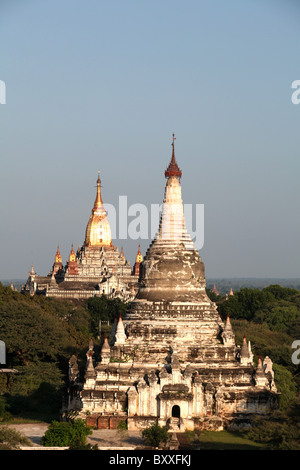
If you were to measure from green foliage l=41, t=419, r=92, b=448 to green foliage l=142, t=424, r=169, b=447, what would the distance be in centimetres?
227

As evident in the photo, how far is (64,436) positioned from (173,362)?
6.87 m

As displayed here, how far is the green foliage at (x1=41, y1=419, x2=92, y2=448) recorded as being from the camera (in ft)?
113

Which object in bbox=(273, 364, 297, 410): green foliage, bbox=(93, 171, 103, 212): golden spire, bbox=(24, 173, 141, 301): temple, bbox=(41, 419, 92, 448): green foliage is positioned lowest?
bbox=(41, 419, 92, 448): green foliage

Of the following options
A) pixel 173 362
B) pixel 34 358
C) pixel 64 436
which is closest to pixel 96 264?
pixel 34 358

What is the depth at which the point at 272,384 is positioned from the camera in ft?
137

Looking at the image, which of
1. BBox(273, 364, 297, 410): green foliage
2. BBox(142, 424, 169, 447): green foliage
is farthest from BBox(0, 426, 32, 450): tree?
BBox(273, 364, 297, 410): green foliage

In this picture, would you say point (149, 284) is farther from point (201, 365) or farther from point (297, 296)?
point (297, 296)

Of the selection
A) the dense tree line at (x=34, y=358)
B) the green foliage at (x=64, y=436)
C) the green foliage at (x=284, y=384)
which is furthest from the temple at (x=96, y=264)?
the green foliage at (x=64, y=436)

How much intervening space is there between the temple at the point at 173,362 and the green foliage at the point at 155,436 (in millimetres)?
3628

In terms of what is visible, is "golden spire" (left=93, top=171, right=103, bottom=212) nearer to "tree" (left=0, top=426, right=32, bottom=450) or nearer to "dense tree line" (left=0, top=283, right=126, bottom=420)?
"dense tree line" (left=0, top=283, right=126, bottom=420)

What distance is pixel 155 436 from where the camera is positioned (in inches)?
1351

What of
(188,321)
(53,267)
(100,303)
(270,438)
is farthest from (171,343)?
(53,267)

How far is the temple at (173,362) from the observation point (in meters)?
39.3
